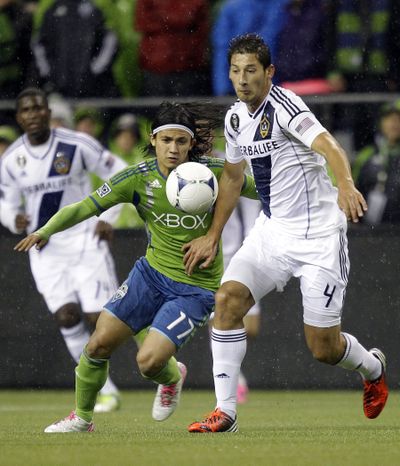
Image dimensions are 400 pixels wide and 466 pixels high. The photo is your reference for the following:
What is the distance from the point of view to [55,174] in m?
11.1

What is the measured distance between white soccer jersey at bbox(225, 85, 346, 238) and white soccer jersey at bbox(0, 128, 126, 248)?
324cm

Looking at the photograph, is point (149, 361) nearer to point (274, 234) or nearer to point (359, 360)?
point (274, 234)

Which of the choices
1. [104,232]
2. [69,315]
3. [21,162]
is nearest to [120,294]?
[104,232]

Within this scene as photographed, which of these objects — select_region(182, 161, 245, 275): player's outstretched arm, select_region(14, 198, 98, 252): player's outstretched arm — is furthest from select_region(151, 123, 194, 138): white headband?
select_region(14, 198, 98, 252): player's outstretched arm

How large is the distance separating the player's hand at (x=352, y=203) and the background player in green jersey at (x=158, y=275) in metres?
1.51

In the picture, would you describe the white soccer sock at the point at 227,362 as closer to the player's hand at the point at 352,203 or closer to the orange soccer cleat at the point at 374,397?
the orange soccer cleat at the point at 374,397

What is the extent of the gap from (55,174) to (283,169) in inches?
144

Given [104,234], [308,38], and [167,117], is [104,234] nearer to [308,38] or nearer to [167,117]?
[167,117]

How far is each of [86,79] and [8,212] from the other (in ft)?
8.17

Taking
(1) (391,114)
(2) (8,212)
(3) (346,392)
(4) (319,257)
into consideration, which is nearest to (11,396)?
(2) (8,212)

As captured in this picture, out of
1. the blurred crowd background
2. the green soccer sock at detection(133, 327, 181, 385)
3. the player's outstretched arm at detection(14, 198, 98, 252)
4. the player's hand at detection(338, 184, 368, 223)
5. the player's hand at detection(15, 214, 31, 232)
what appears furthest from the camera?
the blurred crowd background

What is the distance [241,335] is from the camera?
7.79 m

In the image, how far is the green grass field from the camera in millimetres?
6250

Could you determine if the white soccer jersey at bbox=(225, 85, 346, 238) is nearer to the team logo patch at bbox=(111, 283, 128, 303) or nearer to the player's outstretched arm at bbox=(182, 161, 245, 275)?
the player's outstretched arm at bbox=(182, 161, 245, 275)
